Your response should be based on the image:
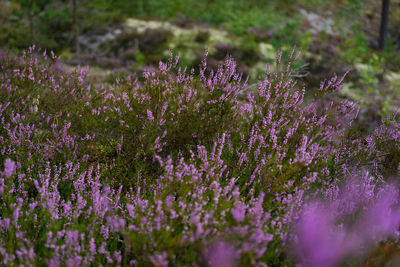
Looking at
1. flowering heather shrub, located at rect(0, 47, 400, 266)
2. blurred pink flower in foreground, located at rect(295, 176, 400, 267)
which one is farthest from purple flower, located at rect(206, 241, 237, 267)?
blurred pink flower in foreground, located at rect(295, 176, 400, 267)

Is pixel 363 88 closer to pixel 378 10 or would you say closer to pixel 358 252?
pixel 358 252

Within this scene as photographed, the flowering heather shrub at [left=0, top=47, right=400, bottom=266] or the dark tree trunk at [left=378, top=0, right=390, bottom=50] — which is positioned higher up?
the dark tree trunk at [left=378, top=0, right=390, bottom=50]

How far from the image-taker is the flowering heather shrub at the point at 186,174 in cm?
174

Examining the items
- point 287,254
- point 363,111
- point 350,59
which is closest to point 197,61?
point 363,111

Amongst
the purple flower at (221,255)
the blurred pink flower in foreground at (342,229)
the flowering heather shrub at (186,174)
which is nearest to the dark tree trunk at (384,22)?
the flowering heather shrub at (186,174)

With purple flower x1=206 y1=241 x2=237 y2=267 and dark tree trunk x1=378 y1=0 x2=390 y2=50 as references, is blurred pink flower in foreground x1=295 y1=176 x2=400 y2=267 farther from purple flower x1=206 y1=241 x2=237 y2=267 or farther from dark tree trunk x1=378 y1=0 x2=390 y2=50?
dark tree trunk x1=378 y1=0 x2=390 y2=50

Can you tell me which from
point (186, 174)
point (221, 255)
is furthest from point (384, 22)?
point (221, 255)

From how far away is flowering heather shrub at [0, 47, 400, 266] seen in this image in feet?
5.69

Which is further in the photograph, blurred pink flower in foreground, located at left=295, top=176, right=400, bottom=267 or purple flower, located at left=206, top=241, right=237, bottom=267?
blurred pink flower in foreground, located at left=295, top=176, right=400, bottom=267

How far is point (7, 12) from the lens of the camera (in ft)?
33.9

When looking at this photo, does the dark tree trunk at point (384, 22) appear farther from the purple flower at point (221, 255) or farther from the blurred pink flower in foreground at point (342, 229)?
the purple flower at point (221, 255)

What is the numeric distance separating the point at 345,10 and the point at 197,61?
→ 8824 mm

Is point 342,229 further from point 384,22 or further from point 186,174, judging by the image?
point 384,22

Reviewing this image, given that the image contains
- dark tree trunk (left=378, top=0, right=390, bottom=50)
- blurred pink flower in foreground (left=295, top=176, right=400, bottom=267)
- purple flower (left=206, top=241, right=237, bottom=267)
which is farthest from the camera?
dark tree trunk (left=378, top=0, right=390, bottom=50)
